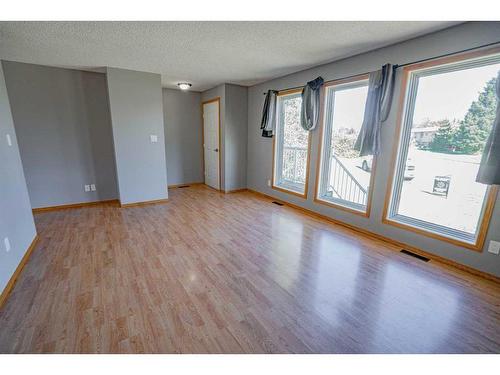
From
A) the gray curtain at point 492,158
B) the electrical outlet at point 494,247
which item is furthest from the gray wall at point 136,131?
the electrical outlet at point 494,247

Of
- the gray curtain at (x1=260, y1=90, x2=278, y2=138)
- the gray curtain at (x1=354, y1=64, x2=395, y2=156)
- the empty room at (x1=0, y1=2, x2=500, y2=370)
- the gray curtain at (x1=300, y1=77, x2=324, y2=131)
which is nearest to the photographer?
the empty room at (x1=0, y1=2, x2=500, y2=370)

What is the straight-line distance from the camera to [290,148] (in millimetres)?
4328

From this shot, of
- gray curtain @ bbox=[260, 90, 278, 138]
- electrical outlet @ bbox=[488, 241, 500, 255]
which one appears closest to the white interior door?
gray curtain @ bbox=[260, 90, 278, 138]

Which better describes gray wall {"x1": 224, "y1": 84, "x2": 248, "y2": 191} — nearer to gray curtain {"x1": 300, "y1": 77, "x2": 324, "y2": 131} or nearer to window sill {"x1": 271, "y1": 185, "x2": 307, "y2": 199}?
window sill {"x1": 271, "y1": 185, "x2": 307, "y2": 199}

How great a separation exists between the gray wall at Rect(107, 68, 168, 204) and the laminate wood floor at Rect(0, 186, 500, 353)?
1232 mm

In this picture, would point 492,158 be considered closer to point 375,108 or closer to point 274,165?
point 375,108

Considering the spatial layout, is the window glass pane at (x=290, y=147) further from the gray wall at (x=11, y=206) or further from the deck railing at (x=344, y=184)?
the gray wall at (x=11, y=206)

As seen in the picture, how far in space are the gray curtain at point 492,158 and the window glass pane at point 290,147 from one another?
226 cm

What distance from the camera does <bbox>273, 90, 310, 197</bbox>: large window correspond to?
4.06 metres

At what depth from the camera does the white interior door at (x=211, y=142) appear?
201 inches

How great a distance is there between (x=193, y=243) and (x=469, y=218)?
2.97 m

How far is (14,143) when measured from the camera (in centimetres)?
249
